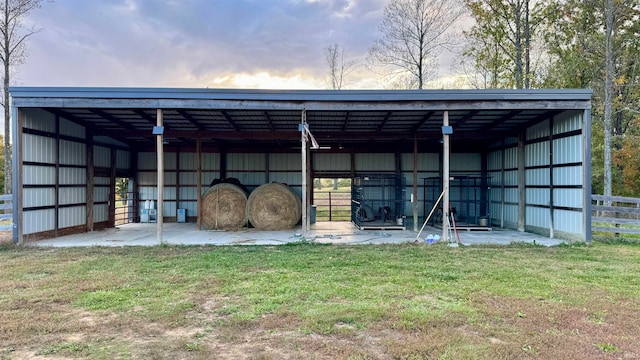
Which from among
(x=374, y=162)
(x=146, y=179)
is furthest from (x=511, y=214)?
(x=146, y=179)

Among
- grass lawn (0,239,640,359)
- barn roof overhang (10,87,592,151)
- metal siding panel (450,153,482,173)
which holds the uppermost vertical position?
barn roof overhang (10,87,592,151)

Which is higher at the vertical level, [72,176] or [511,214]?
[72,176]

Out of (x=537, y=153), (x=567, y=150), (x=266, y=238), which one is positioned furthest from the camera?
(x=537, y=153)

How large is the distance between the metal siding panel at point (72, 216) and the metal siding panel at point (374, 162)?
1063 cm

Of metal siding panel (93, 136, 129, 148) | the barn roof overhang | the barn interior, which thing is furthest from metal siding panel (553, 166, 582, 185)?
metal siding panel (93, 136, 129, 148)

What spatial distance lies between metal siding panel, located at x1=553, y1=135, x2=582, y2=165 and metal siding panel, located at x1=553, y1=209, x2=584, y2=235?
4.70 feet

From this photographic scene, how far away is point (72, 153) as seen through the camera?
12.0 metres

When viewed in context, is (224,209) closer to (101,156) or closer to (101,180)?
(101,180)

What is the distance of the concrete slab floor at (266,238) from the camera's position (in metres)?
10.0

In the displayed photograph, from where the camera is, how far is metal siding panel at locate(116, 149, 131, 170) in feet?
50.0

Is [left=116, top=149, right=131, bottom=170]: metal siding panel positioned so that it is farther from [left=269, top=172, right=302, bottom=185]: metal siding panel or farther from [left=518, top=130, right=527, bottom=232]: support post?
[left=518, top=130, right=527, bottom=232]: support post

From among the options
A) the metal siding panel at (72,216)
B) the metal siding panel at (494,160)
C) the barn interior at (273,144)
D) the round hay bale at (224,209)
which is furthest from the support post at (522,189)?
the metal siding panel at (72,216)

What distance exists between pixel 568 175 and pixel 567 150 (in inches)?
27.6

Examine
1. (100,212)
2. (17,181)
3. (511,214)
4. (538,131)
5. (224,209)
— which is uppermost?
(538,131)
